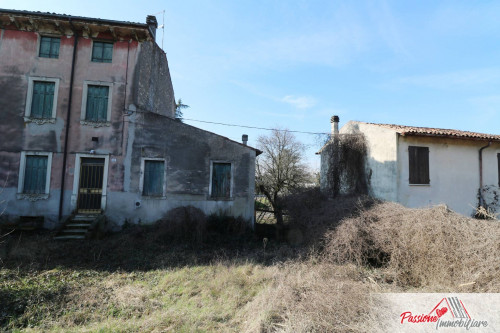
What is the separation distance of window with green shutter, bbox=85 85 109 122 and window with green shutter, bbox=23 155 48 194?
2.49m

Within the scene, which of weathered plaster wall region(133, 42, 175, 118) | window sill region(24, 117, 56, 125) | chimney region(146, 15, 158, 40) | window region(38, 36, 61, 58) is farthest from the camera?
chimney region(146, 15, 158, 40)

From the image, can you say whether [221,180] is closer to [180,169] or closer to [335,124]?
[180,169]

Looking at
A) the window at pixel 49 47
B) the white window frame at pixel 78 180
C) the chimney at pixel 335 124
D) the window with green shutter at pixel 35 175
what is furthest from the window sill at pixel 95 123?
the chimney at pixel 335 124

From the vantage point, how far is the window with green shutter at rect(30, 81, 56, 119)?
1090 centimetres

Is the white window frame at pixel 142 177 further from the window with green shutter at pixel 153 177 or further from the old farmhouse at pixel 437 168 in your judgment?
the old farmhouse at pixel 437 168

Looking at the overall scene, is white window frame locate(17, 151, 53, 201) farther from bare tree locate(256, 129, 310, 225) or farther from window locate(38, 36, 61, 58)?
bare tree locate(256, 129, 310, 225)

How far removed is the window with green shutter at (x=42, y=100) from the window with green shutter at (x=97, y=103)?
55.9 inches

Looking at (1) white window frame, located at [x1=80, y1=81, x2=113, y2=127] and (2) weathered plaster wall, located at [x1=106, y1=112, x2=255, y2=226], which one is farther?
(1) white window frame, located at [x1=80, y1=81, x2=113, y2=127]

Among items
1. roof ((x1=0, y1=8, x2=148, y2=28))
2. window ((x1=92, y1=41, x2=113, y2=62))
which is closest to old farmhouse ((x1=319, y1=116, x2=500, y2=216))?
roof ((x1=0, y1=8, x2=148, y2=28))

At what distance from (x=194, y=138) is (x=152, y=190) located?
273 cm

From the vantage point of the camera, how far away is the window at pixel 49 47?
11.1 m

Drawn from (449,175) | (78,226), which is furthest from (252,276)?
(449,175)

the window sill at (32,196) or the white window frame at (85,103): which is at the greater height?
the white window frame at (85,103)

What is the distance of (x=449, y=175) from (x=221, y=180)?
9.16m
